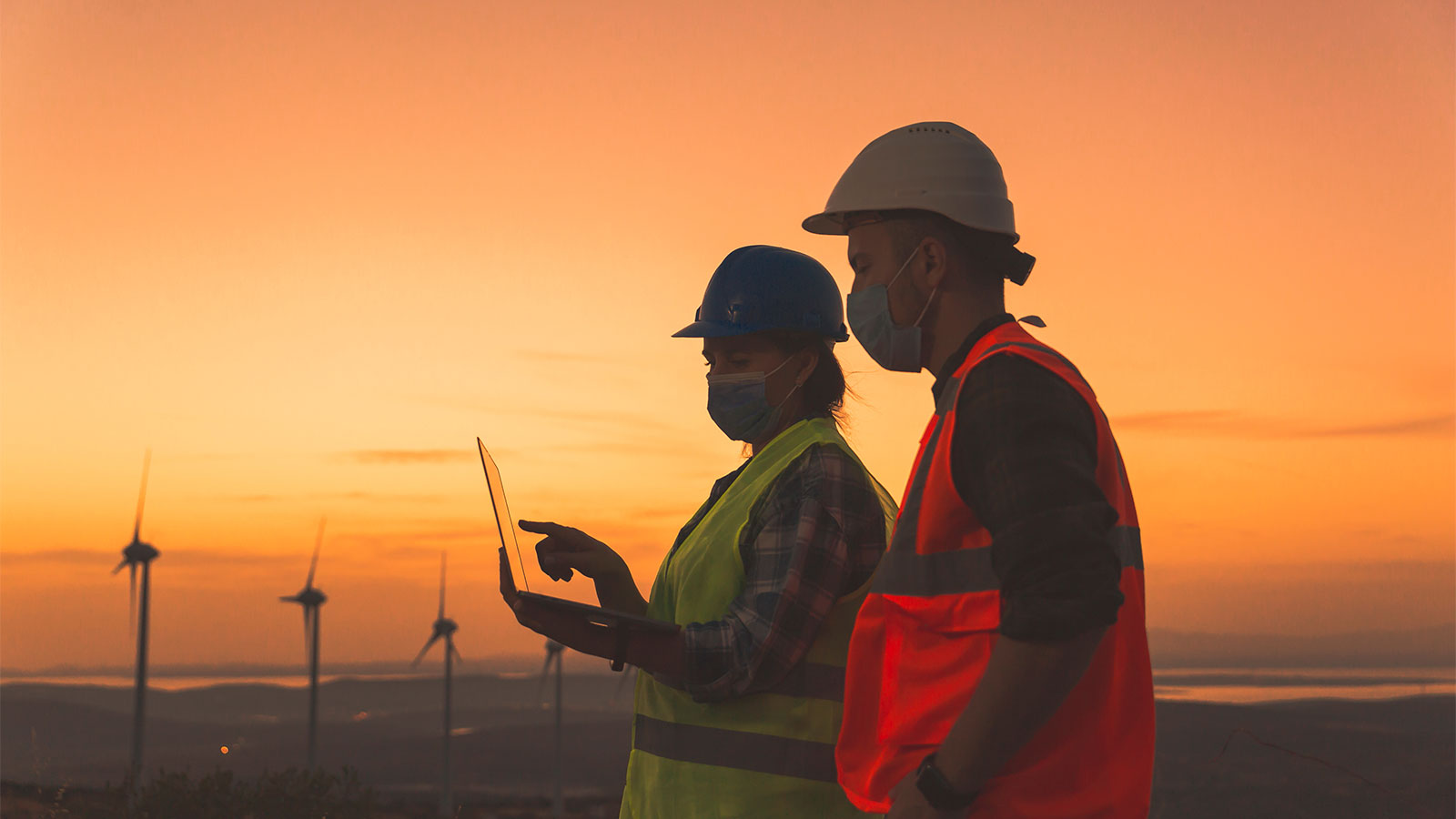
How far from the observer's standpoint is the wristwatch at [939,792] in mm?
2816

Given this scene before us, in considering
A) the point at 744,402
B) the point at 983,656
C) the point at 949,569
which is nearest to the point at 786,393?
the point at 744,402

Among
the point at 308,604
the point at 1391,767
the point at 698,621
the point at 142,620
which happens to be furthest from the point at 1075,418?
the point at 1391,767

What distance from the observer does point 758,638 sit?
442 centimetres

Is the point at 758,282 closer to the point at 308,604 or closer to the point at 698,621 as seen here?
the point at 698,621

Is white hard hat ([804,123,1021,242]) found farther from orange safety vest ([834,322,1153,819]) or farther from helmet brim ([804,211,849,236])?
helmet brim ([804,211,849,236])

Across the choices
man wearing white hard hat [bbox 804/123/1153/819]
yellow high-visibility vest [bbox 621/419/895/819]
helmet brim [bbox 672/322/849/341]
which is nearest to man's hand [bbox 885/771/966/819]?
man wearing white hard hat [bbox 804/123/1153/819]

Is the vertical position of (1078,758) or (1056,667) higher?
(1056,667)

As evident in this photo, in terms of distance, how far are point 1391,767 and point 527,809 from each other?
101 meters

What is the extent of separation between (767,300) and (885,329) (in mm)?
1982

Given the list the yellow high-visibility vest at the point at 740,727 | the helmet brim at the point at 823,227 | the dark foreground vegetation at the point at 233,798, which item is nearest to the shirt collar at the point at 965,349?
the helmet brim at the point at 823,227

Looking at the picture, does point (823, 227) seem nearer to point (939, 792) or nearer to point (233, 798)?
point (939, 792)

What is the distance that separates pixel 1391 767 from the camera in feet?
444

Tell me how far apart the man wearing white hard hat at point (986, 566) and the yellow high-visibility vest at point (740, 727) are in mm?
1157

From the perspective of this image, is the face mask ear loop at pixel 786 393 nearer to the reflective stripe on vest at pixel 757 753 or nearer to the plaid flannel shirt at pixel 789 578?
the plaid flannel shirt at pixel 789 578
